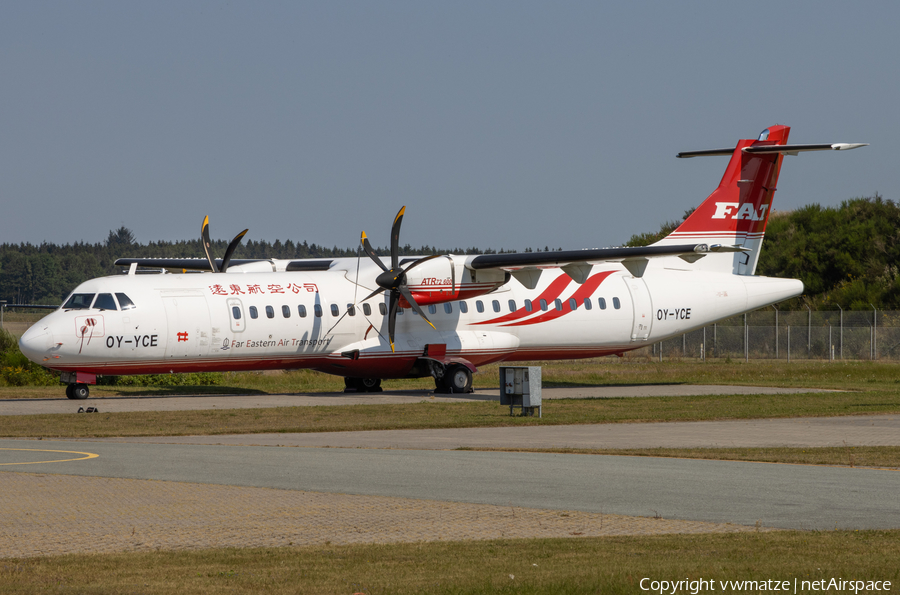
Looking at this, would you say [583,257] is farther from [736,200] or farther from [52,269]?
[52,269]

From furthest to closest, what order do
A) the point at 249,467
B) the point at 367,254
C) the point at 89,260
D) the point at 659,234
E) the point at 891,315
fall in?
1. the point at 89,260
2. the point at 659,234
3. the point at 891,315
4. the point at 367,254
5. the point at 249,467

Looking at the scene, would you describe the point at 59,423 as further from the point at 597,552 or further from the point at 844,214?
the point at 844,214

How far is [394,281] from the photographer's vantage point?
2870 centimetres

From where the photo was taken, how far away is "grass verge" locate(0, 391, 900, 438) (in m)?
20.2

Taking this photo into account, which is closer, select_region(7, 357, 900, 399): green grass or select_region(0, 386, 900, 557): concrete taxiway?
select_region(0, 386, 900, 557): concrete taxiway

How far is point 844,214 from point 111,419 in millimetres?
58857

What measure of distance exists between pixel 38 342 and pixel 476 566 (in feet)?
65.6

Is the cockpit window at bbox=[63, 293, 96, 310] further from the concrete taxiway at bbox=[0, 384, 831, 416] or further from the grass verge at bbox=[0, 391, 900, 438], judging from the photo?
the grass verge at bbox=[0, 391, 900, 438]

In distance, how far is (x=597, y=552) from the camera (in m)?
8.55

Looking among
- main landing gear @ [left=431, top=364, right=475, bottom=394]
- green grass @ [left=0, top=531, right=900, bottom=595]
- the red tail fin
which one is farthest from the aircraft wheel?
green grass @ [left=0, top=531, right=900, bottom=595]

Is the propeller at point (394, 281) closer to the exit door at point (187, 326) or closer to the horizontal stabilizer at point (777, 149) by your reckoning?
the exit door at point (187, 326)

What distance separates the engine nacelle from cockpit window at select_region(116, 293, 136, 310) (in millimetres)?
7635

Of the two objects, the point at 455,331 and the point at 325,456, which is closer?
the point at 325,456

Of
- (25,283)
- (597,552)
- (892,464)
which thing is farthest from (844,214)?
(25,283)
